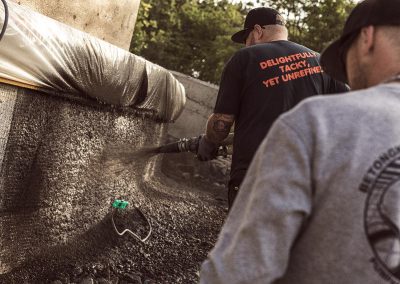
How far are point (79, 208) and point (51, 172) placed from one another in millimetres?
719

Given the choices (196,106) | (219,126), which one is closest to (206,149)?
(219,126)

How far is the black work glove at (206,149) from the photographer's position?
4207 millimetres

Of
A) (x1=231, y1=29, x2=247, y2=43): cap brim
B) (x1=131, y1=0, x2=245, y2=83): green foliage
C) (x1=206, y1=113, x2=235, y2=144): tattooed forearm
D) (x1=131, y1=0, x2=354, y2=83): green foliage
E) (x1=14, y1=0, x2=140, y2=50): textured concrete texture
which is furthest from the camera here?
(x1=131, y1=0, x2=245, y2=83): green foliage

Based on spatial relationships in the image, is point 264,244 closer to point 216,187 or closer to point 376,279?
point 376,279

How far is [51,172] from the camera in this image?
4.34m

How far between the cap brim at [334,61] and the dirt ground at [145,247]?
2.93 m

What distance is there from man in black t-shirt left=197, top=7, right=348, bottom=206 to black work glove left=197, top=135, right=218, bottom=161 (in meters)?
0.80

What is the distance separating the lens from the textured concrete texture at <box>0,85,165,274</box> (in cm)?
381

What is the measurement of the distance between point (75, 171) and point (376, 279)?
3.91m

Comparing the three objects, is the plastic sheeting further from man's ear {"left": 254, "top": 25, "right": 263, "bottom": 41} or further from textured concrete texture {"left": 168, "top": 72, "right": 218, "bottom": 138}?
textured concrete texture {"left": 168, "top": 72, "right": 218, "bottom": 138}

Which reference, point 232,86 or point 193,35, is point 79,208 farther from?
point 193,35

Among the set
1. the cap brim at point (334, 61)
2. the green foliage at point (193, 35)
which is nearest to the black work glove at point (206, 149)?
the cap brim at point (334, 61)

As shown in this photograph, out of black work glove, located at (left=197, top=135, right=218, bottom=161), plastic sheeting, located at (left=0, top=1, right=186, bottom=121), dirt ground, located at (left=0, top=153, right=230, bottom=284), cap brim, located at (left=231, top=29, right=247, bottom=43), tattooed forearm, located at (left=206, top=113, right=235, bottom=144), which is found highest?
cap brim, located at (left=231, top=29, right=247, bottom=43)

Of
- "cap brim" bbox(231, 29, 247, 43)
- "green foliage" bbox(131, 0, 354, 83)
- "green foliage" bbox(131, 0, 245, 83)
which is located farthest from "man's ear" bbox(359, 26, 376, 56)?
"green foliage" bbox(131, 0, 245, 83)
